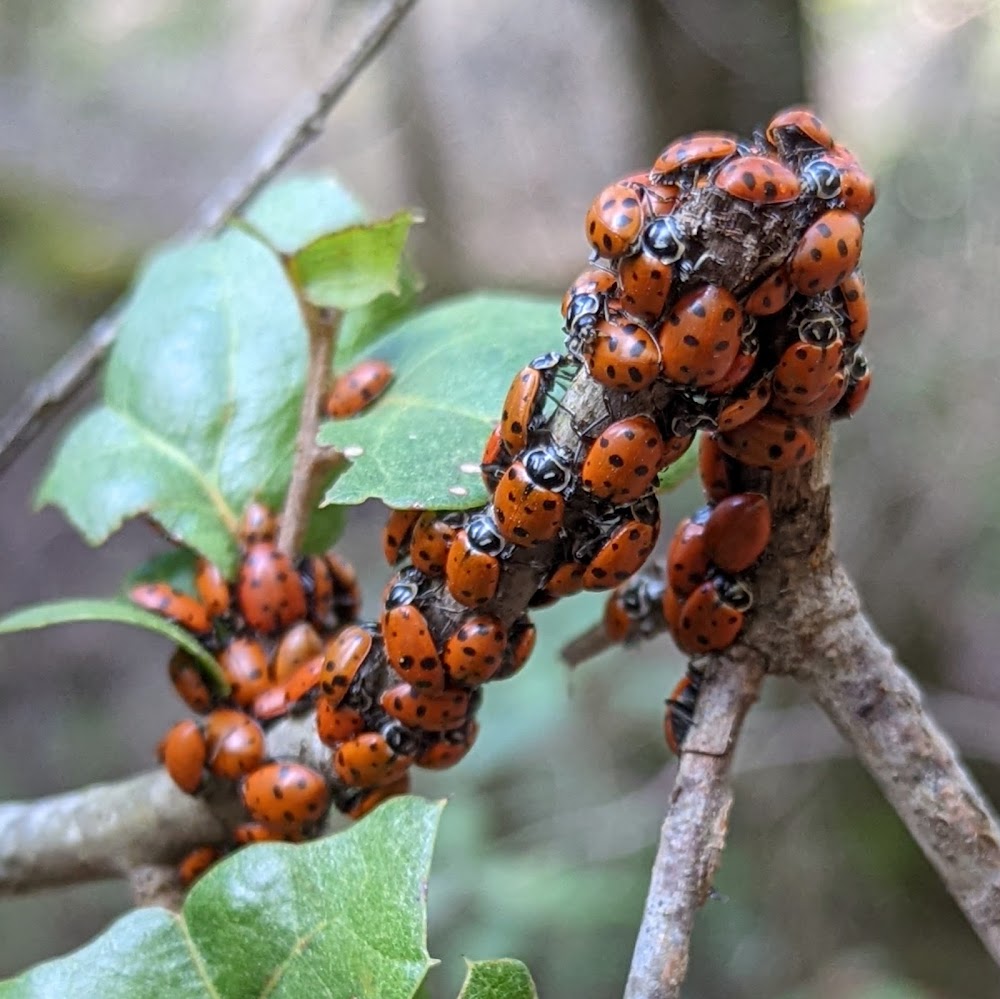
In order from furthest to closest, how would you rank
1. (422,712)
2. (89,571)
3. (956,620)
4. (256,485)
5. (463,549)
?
(89,571)
(956,620)
(256,485)
(422,712)
(463,549)

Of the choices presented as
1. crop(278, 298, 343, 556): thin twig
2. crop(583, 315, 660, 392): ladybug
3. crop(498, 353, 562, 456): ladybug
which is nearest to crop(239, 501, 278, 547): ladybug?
crop(278, 298, 343, 556): thin twig

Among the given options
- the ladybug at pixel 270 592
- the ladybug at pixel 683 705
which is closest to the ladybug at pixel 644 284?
the ladybug at pixel 683 705

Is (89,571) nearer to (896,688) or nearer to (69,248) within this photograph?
(69,248)

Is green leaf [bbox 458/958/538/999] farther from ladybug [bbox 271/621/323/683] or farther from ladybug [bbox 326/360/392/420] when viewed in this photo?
ladybug [bbox 326/360/392/420]

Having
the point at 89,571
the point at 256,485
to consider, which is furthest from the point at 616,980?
the point at 89,571

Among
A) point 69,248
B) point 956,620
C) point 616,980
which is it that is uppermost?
point 69,248
